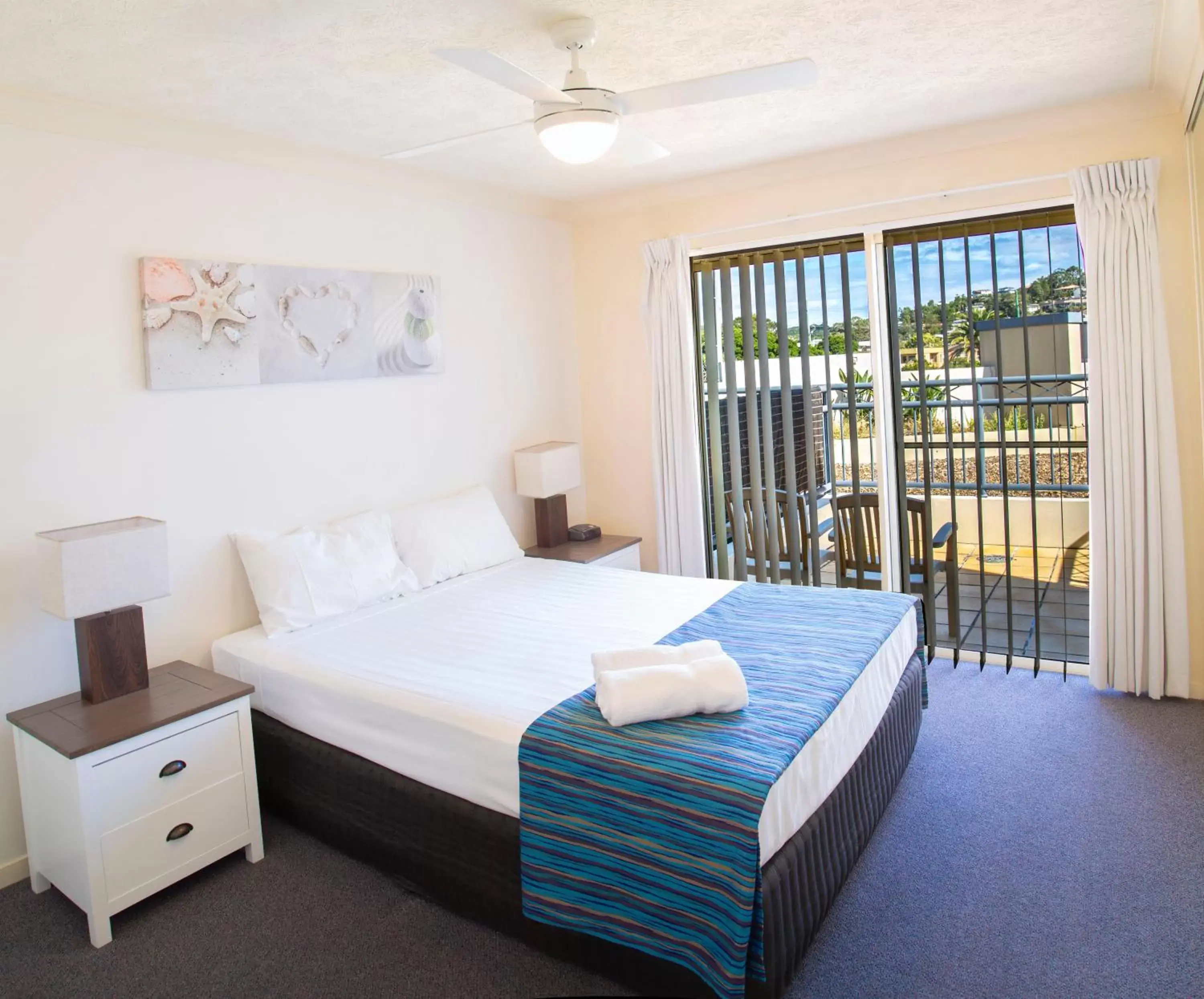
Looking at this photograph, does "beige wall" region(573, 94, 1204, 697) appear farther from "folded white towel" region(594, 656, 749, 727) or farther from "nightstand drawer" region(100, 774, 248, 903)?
"nightstand drawer" region(100, 774, 248, 903)

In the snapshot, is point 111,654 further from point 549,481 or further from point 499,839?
point 549,481

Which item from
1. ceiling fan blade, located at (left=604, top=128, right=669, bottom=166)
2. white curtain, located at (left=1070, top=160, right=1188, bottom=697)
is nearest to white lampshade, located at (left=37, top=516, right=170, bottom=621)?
ceiling fan blade, located at (left=604, top=128, right=669, bottom=166)

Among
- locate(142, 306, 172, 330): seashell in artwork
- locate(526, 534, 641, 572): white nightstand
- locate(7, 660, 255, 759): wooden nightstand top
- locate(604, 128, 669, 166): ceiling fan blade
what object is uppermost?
locate(604, 128, 669, 166): ceiling fan blade

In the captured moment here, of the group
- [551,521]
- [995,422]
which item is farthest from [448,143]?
[995,422]

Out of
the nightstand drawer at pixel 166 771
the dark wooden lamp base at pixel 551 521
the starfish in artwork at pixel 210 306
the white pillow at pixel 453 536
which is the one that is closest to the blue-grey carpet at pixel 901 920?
the nightstand drawer at pixel 166 771

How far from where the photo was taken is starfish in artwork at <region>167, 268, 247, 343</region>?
10.5 feet

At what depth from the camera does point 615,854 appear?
209 centimetres

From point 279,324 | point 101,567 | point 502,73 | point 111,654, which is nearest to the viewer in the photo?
Answer: point 502,73

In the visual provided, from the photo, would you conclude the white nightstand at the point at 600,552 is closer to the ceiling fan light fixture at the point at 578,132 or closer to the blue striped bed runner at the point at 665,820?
the blue striped bed runner at the point at 665,820

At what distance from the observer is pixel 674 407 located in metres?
4.73

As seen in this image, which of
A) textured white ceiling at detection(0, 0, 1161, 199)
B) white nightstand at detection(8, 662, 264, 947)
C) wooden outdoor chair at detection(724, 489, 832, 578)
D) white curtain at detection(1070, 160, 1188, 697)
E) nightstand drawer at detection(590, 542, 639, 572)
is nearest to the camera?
textured white ceiling at detection(0, 0, 1161, 199)

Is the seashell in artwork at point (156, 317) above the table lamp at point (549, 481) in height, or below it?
above

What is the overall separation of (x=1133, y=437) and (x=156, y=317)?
3773mm

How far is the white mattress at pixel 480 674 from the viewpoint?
92.4 inches
